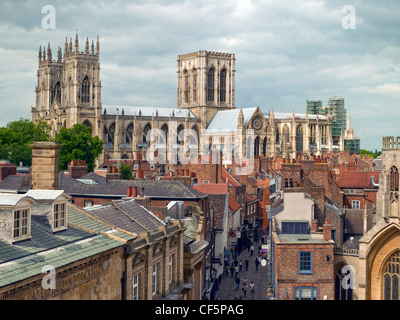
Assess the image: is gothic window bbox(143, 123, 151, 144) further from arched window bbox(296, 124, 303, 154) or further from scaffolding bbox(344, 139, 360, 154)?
scaffolding bbox(344, 139, 360, 154)

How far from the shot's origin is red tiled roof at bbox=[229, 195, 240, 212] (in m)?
54.2

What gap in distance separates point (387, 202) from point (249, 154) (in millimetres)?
99206

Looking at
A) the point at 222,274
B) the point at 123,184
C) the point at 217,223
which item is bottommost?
the point at 222,274

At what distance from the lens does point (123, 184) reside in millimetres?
43500

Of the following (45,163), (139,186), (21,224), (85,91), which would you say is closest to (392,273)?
(139,186)

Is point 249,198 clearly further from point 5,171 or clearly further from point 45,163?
point 45,163

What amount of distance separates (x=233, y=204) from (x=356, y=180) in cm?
989

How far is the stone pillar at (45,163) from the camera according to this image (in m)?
22.3

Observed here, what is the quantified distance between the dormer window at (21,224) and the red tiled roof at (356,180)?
39.5 m

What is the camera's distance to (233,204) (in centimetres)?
5509

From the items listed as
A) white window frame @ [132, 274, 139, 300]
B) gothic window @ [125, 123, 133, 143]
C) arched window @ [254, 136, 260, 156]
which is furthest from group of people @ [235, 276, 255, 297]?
arched window @ [254, 136, 260, 156]
